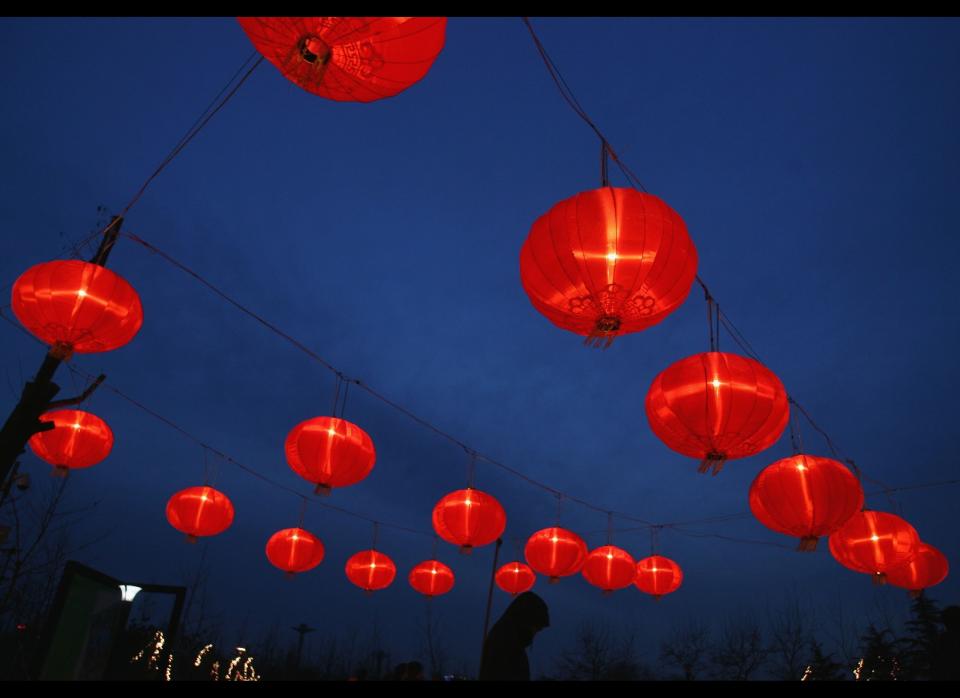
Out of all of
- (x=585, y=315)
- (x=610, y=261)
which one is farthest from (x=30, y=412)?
(x=610, y=261)

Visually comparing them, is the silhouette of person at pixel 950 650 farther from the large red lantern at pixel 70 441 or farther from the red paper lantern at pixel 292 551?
the large red lantern at pixel 70 441

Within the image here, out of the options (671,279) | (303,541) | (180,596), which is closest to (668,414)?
(671,279)

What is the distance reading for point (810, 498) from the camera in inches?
181

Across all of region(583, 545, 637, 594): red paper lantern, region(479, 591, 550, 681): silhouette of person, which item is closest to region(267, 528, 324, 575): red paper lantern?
region(583, 545, 637, 594): red paper lantern

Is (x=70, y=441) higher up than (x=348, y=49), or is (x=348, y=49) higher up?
(x=348, y=49)

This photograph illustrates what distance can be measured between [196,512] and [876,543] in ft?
22.9

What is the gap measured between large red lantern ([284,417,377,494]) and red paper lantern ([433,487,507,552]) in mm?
1620

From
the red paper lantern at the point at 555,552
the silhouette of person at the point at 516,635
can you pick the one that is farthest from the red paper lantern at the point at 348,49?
the red paper lantern at the point at 555,552

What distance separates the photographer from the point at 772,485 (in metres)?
4.78

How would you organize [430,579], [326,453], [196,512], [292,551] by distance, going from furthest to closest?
[430,579] < [292,551] < [196,512] < [326,453]

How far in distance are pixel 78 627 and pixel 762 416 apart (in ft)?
12.3

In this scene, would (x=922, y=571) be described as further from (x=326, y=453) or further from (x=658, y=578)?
(x=326, y=453)

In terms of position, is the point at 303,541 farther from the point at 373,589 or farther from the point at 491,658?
the point at 491,658

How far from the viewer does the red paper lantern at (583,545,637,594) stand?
829cm
